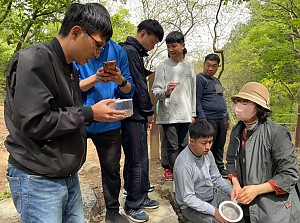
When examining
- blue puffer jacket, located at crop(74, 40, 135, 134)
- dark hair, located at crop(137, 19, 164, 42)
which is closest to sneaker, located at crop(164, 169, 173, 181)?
blue puffer jacket, located at crop(74, 40, 135, 134)

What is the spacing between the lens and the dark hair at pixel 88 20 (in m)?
1.39

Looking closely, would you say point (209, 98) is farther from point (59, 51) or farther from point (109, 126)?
point (59, 51)

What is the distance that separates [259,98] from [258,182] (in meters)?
0.69

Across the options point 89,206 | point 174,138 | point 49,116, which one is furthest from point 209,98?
point 49,116

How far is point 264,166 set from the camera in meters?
2.35

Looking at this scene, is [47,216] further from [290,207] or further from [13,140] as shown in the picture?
[290,207]

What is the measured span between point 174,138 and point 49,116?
93.9 inches

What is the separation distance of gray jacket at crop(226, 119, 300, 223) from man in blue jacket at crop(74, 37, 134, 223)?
1.10 meters

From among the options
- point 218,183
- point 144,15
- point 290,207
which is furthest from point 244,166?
point 144,15

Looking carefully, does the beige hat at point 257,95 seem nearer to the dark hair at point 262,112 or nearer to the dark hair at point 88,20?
the dark hair at point 262,112

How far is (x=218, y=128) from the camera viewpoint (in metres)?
4.07

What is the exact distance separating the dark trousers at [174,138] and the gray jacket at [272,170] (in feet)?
3.94

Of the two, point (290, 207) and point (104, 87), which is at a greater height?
point (104, 87)

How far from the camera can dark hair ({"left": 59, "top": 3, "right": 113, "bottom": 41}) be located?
1395mm
